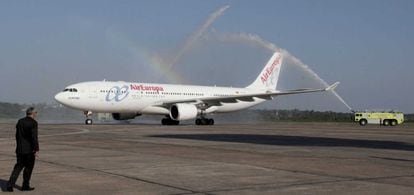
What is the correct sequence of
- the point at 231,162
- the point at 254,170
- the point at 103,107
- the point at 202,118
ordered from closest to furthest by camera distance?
1. the point at 254,170
2. the point at 231,162
3. the point at 103,107
4. the point at 202,118

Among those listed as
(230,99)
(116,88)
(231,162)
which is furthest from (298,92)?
(231,162)

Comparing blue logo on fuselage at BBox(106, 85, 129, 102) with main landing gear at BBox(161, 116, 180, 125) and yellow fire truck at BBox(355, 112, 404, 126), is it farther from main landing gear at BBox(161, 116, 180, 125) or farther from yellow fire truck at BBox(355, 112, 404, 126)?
yellow fire truck at BBox(355, 112, 404, 126)

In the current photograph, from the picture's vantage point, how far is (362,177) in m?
11.1

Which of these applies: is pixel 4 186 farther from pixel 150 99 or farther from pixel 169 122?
pixel 169 122

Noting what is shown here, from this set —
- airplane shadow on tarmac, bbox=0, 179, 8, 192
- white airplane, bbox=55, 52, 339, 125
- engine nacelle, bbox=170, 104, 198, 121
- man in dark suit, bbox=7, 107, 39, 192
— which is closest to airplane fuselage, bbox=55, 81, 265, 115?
white airplane, bbox=55, 52, 339, 125

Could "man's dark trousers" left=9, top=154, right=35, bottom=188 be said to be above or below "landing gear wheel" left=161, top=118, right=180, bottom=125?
below

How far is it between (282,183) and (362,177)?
6.37ft

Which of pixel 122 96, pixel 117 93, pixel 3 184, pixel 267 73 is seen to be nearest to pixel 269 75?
pixel 267 73

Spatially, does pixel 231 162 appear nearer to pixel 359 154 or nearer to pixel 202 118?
pixel 359 154

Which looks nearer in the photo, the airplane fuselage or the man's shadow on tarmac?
the man's shadow on tarmac

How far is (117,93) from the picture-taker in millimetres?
44312

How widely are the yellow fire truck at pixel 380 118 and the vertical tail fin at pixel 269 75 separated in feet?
37.6

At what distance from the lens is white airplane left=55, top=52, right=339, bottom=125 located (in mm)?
43688

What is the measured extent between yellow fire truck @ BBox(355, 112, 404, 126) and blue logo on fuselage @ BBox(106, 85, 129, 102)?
29.2m
